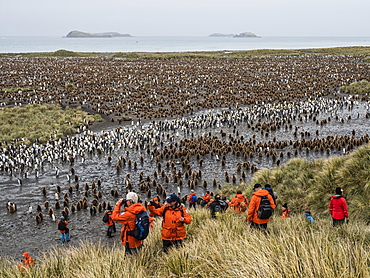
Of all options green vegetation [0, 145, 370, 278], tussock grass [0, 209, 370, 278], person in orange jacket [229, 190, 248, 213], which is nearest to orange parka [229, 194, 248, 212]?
person in orange jacket [229, 190, 248, 213]

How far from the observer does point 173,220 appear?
5902 millimetres

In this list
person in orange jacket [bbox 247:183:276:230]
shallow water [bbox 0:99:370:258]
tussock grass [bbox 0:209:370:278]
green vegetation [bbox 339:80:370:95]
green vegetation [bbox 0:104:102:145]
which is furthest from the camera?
green vegetation [bbox 339:80:370:95]

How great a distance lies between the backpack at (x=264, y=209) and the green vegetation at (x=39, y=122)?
715 inches

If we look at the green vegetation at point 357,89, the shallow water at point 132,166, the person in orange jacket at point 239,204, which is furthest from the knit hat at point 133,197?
the green vegetation at point 357,89

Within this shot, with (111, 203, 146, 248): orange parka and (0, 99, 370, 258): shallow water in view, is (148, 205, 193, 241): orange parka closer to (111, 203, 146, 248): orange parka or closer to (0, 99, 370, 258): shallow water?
(111, 203, 146, 248): orange parka

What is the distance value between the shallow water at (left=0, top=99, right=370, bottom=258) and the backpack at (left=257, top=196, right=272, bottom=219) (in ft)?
18.9

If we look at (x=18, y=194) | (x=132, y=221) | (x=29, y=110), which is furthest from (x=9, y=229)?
(x=29, y=110)

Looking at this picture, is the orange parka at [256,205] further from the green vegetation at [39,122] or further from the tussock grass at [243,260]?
the green vegetation at [39,122]

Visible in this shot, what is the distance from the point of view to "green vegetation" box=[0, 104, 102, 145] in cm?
2152

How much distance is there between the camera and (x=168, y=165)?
16484 millimetres

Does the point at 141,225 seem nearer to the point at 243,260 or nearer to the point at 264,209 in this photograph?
the point at 243,260

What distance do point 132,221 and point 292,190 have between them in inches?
288

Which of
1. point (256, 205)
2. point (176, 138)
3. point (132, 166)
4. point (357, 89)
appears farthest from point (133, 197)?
point (357, 89)

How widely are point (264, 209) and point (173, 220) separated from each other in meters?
1.79
